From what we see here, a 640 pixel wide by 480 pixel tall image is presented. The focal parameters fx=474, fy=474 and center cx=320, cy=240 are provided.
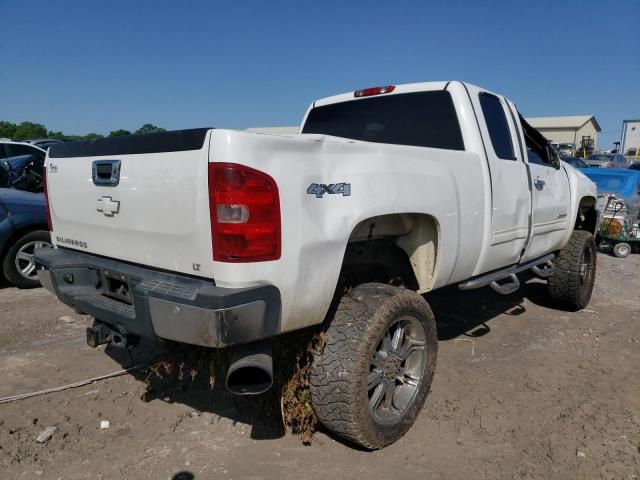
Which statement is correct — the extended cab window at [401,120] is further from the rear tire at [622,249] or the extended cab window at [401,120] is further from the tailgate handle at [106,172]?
the rear tire at [622,249]

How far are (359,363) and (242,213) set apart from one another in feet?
3.29

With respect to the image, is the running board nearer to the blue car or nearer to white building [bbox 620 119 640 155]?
the blue car

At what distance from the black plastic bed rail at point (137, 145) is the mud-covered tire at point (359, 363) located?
1.17m

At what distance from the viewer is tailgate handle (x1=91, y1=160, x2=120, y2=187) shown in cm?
241

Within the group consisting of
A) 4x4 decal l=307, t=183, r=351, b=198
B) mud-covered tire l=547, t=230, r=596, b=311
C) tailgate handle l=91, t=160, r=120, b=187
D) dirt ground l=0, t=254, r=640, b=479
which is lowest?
dirt ground l=0, t=254, r=640, b=479

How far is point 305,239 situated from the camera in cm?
210

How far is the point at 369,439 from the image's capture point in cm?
254

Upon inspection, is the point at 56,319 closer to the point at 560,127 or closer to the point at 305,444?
the point at 305,444

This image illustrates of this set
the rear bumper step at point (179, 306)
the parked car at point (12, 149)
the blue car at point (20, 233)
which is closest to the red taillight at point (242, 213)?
the rear bumper step at point (179, 306)

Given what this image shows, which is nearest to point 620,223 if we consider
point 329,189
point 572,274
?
point 572,274

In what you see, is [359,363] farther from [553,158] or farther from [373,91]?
[553,158]

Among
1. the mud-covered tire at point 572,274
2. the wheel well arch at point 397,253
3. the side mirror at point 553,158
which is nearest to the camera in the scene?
the wheel well arch at point 397,253

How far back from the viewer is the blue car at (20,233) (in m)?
5.30

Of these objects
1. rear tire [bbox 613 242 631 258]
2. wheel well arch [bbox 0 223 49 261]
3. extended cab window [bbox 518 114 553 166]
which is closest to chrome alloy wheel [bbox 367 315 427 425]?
extended cab window [bbox 518 114 553 166]
